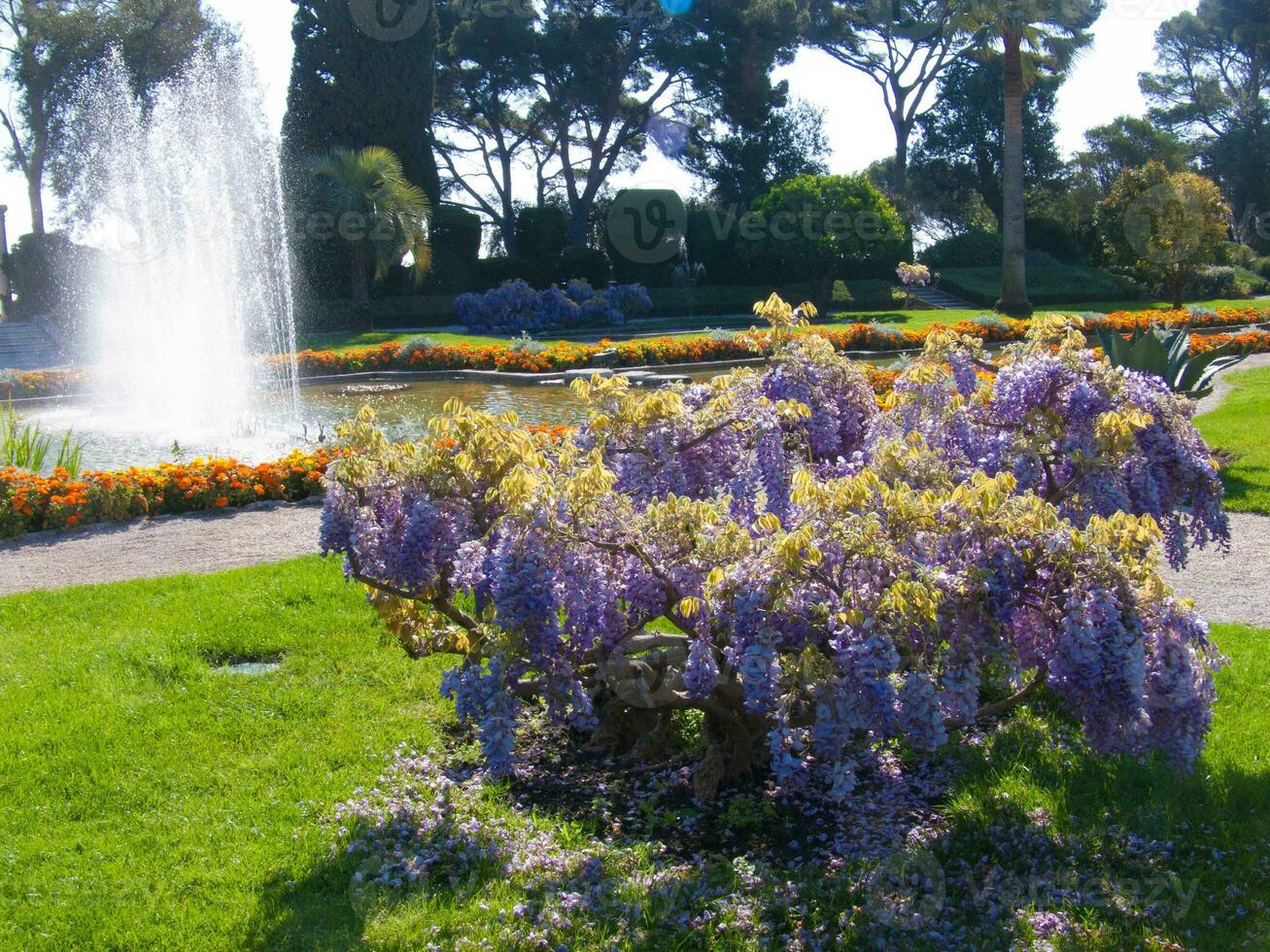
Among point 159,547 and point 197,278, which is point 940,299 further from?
point 159,547

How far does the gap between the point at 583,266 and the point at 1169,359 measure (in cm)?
2193

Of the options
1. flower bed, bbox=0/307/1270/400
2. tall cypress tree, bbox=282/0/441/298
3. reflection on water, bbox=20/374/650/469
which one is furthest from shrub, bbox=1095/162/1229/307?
tall cypress tree, bbox=282/0/441/298

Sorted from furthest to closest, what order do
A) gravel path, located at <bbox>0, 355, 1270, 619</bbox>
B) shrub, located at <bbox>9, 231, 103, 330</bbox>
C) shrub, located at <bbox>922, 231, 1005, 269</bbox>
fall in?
shrub, located at <bbox>922, 231, 1005, 269</bbox> → shrub, located at <bbox>9, 231, 103, 330</bbox> → gravel path, located at <bbox>0, 355, 1270, 619</bbox>

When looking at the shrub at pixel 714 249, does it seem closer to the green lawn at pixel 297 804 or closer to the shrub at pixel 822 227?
the shrub at pixel 822 227

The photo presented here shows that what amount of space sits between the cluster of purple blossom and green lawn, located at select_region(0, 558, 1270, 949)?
1893cm

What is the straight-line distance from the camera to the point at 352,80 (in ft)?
89.8

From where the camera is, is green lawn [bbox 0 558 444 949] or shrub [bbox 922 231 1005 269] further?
shrub [bbox 922 231 1005 269]

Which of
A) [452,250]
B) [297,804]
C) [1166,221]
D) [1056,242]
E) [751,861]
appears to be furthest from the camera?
[1056,242]

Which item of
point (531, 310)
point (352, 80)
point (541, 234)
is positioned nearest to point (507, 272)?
point (541, 234)

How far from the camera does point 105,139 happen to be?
1291 inches

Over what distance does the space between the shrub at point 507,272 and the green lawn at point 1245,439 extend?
18907 mm

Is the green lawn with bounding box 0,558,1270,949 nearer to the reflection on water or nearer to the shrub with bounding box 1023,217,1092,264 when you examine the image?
the reflection on water

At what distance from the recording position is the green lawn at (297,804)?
3170mm

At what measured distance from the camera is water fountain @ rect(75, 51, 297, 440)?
15039mm
